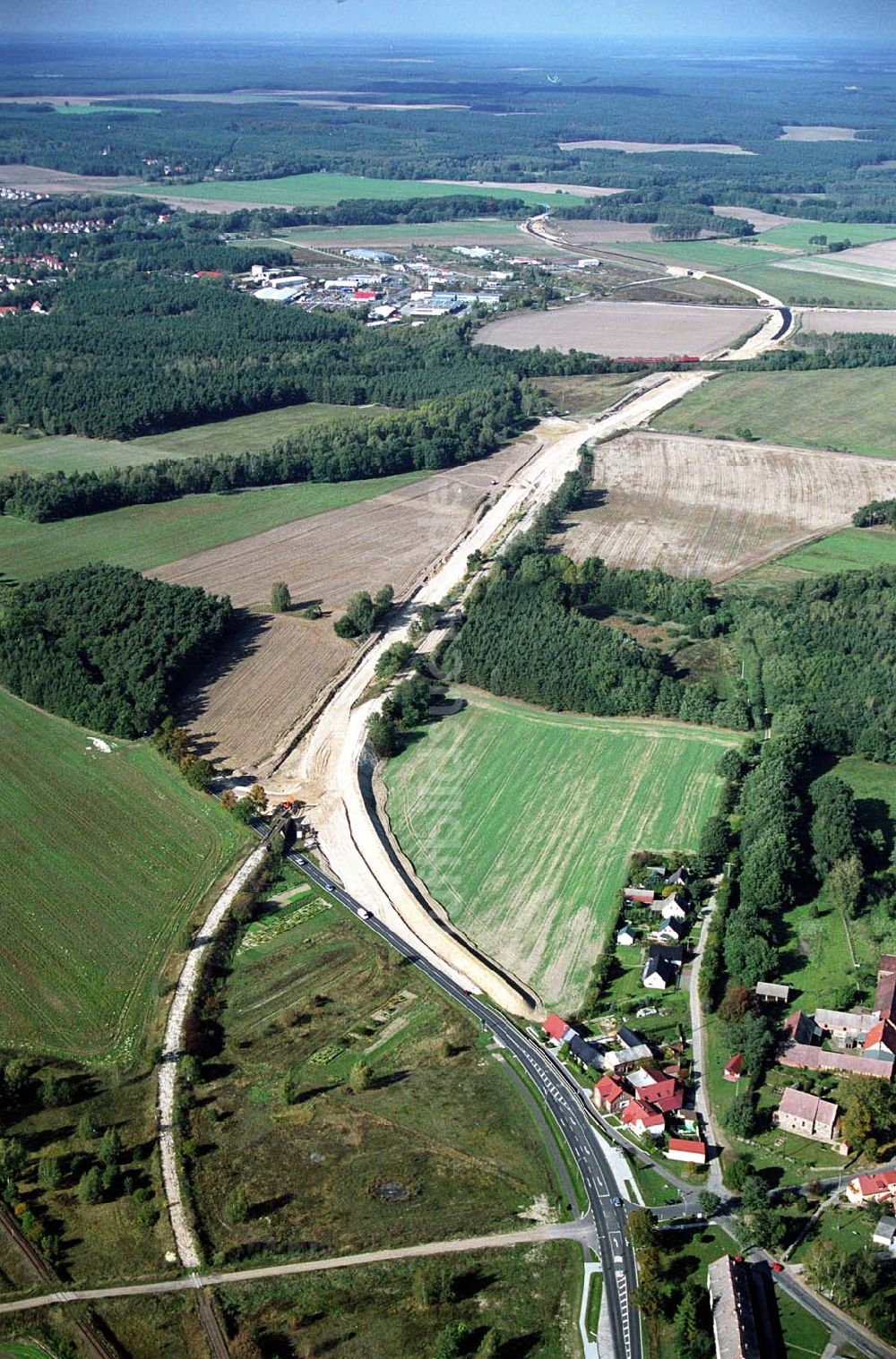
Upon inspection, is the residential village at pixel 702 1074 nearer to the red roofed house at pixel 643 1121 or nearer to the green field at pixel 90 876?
the red roofed house at pixel 643 1121

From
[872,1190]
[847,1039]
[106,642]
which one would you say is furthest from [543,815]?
[106,642]

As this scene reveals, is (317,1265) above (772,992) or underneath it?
underneath

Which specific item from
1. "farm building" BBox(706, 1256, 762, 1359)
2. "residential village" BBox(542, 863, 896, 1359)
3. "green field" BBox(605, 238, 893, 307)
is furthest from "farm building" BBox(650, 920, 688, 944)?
"green field" BBox(605, 238, 893, 307)

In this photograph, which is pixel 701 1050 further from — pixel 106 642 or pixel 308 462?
pixel 308 462

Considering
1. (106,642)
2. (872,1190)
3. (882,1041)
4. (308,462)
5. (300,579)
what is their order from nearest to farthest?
(872,1190)
(882,1041)
(106,642)
(300,579)
(308,462)

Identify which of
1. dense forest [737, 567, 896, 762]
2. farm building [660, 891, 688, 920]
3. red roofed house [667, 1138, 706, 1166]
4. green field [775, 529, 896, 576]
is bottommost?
red roofed house [667, 1138, 706, 1166]

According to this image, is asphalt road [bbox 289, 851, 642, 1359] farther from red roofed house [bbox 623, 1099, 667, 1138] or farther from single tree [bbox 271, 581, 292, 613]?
single tree [bbox 271, 581, 292, 613]

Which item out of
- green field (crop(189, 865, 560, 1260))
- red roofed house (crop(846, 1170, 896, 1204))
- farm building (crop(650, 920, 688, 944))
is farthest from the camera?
farm building (crop(650, 920, 688, 944))

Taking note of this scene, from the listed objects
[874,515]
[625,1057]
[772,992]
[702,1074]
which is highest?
[874,515]
